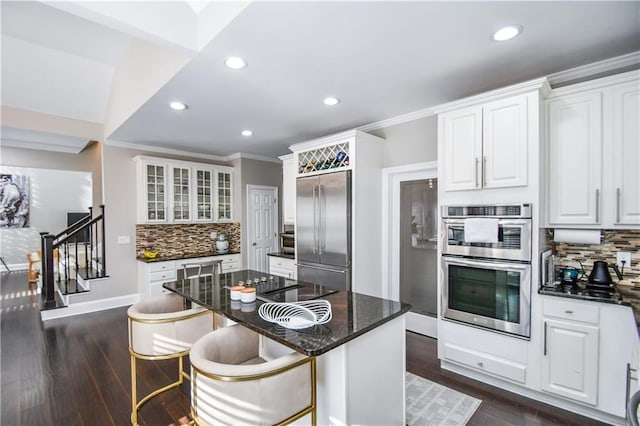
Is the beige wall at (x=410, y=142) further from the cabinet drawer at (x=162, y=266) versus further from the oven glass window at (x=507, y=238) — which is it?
the cabinet drawer at (x=162, y=266)

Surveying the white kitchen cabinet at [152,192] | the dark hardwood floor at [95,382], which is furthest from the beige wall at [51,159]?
the dark hardwood floor at [95,382]

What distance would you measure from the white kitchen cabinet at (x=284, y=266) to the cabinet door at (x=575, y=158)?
3107 mm

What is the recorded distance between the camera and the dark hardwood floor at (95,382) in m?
2.19

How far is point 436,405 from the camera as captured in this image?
231cm

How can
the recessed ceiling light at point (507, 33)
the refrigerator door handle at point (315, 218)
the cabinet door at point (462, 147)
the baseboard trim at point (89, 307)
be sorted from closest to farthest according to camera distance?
the recessed ceiling light at point (507, 33), the cabinet door at point (462, 147), the refrigerator door handle at point (315, 218), the baseboard trim at point (89, 307)

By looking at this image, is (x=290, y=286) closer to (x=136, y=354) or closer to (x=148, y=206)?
(x=136, y=354)

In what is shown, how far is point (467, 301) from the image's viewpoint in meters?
2.65

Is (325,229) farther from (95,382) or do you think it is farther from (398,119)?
(95,382)

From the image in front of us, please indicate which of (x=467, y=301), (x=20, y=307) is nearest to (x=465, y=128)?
(x=467, y=301)

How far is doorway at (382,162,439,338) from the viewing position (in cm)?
363

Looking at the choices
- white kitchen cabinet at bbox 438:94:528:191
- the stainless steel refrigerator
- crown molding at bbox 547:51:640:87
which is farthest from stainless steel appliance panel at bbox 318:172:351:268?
crown molding at bbox 547:51:640:87

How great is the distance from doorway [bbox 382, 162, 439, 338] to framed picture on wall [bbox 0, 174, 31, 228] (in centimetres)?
992

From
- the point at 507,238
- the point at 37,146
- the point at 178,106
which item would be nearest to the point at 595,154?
the point at 507,238

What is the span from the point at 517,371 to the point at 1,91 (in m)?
6.75
